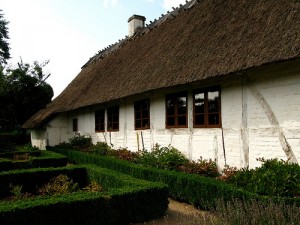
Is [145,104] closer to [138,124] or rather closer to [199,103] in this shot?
[138,124]

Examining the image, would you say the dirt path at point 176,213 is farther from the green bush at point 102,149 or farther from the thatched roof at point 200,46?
the green bush at point 102,149

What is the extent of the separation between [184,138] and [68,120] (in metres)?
13.0

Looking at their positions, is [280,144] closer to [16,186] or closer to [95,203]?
[95,203]

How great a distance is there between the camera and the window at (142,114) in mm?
12727

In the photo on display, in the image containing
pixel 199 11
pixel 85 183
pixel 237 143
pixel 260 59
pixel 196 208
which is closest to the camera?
pixel 260 59

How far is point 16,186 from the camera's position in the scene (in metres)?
8.65

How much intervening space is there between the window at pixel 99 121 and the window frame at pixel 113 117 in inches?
31.6

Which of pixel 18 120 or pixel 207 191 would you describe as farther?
pixel 18 120

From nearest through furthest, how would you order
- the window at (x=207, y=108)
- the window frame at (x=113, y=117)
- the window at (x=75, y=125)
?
the window at (x=207, y=108)
the window frame at (x=113, y=117)
the window at (x=75, y=125)

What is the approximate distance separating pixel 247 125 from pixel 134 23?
1341 centimetres

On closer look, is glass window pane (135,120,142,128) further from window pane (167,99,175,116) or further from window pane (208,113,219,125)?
window pane (208,113,219,125)

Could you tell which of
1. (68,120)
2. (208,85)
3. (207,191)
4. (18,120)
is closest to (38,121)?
(68,120)

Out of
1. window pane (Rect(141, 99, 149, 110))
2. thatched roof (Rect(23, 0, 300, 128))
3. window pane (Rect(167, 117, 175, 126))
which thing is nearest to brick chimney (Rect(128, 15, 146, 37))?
thatched roof (Rect(23, 0, 300, 128))

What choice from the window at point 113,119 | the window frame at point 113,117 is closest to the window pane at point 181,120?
the window frame at point 113,117
